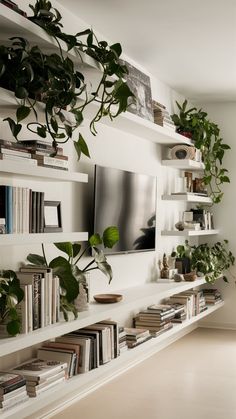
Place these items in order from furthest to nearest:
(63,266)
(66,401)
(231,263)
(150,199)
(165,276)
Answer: (231,263)
(165,276)
(150,199)
(66,401)
(63,266)

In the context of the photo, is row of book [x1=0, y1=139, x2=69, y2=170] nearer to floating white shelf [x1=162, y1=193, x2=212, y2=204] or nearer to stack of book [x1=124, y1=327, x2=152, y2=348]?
stack of book [x1=124, y1=327, x2=152, y2=348]

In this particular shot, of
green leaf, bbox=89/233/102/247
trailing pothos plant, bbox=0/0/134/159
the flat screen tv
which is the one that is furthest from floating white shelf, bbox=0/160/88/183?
the flat screen tv

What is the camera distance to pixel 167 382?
175 inches

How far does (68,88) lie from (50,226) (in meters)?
0.83

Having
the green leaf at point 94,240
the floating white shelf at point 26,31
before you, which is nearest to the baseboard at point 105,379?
the green leaf at point 94,240

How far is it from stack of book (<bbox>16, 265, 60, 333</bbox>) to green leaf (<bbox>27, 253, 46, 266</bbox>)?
119 mm

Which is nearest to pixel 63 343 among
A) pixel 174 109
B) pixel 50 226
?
pixel 50 226

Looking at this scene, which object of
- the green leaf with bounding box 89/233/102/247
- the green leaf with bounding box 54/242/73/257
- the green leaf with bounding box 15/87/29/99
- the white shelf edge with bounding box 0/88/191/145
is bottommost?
the green leaf with bounding box 54/242/73/257

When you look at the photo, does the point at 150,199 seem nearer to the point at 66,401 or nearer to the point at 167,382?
the point at 167,382


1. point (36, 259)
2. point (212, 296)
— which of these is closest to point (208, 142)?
point (212, 296)

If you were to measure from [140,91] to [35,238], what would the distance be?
2.15m

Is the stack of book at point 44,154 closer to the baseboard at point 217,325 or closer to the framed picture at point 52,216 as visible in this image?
the framed picture at point 52,216

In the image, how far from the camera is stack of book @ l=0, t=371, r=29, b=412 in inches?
105

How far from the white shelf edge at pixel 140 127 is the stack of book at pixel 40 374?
1.33 m
